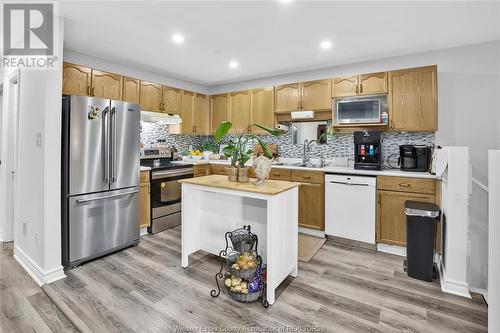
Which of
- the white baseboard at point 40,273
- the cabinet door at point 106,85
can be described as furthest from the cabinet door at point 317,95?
the white baseboard at point 40,273

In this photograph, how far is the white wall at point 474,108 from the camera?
2932 millimetres

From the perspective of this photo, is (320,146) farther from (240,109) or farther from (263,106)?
(240,109)

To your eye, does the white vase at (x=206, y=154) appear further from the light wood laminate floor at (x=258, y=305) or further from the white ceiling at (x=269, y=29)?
the light wood laminate floor at (x=258, y=305)

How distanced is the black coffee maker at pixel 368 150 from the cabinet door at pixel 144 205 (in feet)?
9.77

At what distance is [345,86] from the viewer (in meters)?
3.70

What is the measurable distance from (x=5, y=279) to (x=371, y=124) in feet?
14.8

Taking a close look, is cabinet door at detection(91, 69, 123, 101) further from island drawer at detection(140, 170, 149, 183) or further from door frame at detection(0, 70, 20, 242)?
island drawer at detection(140, 170, 149, 183)

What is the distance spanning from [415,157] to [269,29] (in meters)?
2.37

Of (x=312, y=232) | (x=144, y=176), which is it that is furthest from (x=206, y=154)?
(x=312, y=232)

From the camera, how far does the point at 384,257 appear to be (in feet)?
10.0

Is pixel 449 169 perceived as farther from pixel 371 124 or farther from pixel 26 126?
pixel 26 126

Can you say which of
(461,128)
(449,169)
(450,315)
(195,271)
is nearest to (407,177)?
(449,169)

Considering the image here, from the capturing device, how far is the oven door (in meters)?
3.75

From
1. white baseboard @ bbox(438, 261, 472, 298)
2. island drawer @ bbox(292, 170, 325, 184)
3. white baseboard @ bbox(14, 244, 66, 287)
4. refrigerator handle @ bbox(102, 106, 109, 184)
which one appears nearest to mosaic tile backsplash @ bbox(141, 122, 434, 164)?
island drawer @ bbox(292, 170, 325, 184)
